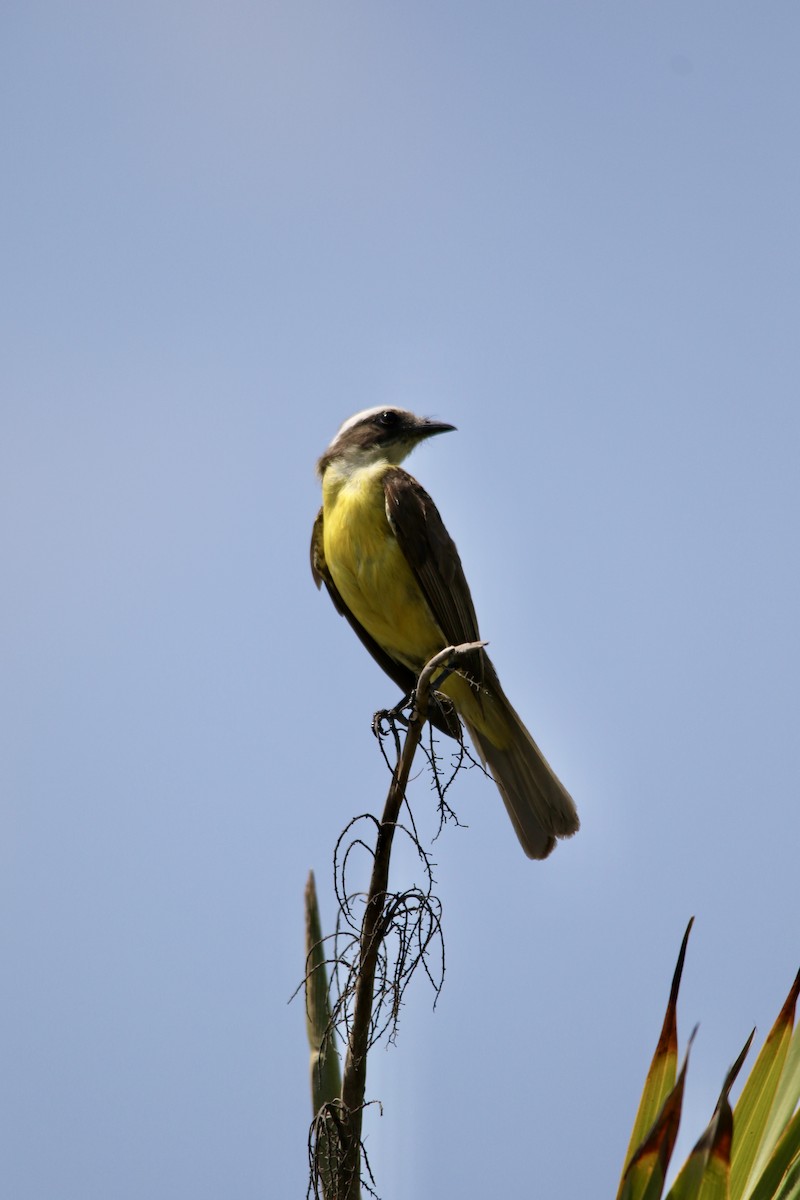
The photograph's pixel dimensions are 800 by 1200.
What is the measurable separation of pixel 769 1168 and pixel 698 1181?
1.05ft

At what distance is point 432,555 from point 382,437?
3.53ft

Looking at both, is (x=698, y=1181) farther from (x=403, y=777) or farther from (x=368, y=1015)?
(x=403, y=777)

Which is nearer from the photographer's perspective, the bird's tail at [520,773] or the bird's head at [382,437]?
the bird's tail at [520,773]

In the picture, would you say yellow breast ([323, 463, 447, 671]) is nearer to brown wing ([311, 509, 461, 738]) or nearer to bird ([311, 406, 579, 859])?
bird ([311, 406, 579, 859])

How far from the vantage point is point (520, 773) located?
546 centimetres

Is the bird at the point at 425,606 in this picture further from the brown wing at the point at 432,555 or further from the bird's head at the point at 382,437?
the bird's head at the point at 382,437

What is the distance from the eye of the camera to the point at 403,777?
10.4 feet

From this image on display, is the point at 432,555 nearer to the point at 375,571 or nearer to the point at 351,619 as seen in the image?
the point at 375,571

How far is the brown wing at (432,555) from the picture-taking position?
517 cm

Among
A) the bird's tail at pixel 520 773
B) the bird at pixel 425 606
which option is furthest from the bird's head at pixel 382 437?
the bird's tail at pixel 520 773

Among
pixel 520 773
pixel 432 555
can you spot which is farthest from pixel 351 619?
pixel 520 773

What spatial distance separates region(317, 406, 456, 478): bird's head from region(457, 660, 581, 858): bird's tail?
135cm

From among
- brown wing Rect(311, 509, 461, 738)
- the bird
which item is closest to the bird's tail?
the bird

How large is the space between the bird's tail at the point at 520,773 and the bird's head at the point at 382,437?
53.0 inches
